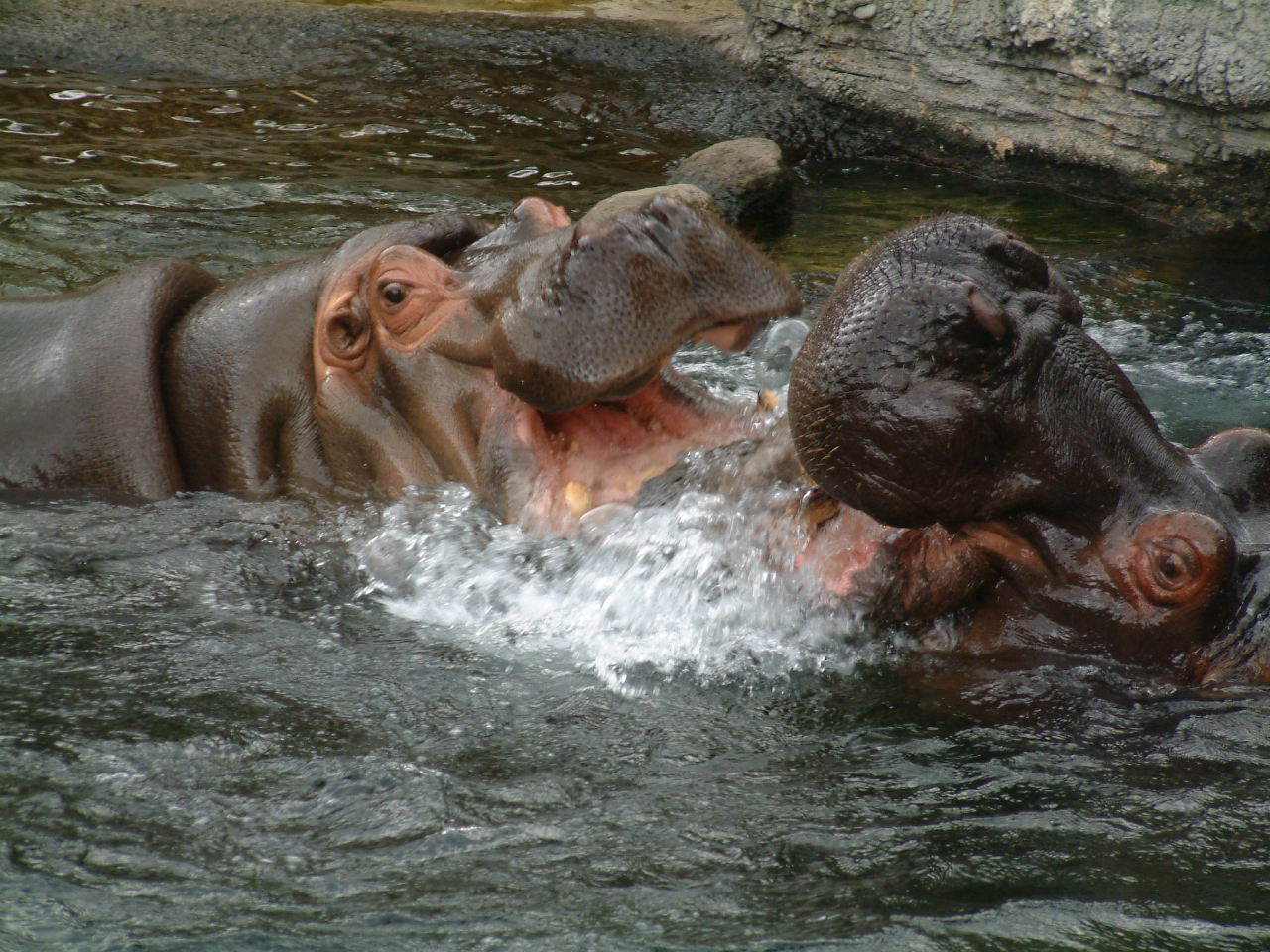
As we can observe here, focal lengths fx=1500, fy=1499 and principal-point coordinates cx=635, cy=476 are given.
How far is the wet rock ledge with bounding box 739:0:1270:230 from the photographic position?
7191 mm

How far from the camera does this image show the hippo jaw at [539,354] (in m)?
3.26

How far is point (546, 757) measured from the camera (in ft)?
9.29

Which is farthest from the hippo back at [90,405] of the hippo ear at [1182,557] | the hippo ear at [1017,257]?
the hippo ear at [1182,557]

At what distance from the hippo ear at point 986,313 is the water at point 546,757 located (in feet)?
2.30

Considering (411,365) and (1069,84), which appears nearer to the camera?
(411,365)

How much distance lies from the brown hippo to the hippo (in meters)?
0.56

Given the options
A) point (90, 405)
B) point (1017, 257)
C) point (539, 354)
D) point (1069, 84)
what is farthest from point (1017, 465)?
point (1069, 84)

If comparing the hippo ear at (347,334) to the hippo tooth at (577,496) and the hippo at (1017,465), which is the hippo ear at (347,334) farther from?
the hippo at (1017,465)

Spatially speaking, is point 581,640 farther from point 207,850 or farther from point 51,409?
point 51,409

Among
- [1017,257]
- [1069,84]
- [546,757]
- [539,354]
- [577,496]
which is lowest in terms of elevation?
[546,757]

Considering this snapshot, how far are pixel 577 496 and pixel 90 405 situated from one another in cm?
129

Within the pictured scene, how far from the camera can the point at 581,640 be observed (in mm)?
3369

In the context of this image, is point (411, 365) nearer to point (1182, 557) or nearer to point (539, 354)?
point (539, 354)

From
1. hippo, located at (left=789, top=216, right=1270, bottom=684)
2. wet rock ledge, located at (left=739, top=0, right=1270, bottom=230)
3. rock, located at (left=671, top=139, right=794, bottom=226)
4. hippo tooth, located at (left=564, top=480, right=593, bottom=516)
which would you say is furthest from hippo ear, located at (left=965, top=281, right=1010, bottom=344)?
wet rock ledge, located at (left=739, top=0, right=1270, bottom=230)
